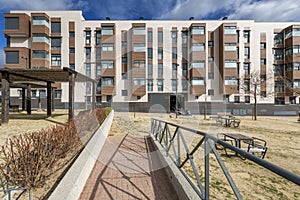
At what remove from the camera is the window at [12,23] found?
27.0 meters

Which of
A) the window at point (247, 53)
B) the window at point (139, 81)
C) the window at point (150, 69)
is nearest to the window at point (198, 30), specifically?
the window at point (247, 53)

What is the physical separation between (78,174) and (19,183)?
909 millimetres

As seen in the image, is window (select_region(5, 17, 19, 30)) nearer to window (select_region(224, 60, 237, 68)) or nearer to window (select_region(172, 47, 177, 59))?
window (select_region(172, 47, 177, 59))

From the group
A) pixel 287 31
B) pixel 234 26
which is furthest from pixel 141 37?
pixel 287 31

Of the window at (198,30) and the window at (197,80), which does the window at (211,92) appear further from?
the window at (198,30)

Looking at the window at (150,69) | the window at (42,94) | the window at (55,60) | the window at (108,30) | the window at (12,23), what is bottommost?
the window at (42,94)

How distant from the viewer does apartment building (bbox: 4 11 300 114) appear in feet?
88.4

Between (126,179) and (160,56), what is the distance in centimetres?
2611

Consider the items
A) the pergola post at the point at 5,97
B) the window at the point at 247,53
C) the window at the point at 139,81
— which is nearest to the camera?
the pergola post at the point at 5,97

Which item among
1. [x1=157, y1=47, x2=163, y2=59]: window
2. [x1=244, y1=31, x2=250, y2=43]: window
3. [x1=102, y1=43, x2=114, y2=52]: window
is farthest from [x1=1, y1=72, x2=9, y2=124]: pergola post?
[x1=244, y1=31, x2=250, y2=43]: window

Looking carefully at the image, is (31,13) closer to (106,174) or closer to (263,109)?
(106,174)

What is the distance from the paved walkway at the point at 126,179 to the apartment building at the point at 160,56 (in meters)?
21.1

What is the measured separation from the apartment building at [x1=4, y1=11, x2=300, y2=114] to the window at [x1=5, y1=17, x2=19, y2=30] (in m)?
0.14

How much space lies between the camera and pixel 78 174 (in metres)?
3.30
